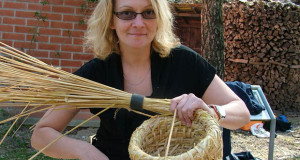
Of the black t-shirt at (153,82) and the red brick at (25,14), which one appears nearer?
the black t-shirt at (153,82)

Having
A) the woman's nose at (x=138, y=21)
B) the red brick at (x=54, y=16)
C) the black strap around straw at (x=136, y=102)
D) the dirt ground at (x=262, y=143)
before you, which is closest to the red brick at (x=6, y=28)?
the red brick at (x=54, y=16)

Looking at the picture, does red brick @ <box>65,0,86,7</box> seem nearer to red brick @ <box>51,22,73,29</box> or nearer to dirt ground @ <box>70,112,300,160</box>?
red brick @ <box>51,22,73,29</box>

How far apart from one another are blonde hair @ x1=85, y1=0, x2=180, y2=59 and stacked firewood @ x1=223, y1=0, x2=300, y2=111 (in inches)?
198

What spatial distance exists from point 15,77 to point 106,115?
59 cm

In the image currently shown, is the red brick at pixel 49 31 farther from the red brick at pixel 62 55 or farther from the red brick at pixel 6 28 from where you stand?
the red brick at pixel 6 28

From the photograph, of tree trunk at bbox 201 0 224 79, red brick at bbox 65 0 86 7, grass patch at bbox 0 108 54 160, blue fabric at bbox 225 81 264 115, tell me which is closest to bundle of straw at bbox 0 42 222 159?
blue fabric at bbox 225 81 264 115

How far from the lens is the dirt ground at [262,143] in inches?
166

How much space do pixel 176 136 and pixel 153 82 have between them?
598 mm

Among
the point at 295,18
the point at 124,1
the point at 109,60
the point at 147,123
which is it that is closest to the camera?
the point at 147,123

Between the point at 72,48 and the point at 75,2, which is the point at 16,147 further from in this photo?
the point at 75,2

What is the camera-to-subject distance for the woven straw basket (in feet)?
3.48

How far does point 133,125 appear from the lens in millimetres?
1800

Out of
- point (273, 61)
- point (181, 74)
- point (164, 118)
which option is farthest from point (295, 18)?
point (164, 118)

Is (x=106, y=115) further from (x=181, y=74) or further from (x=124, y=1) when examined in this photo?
(x=124, y=1)
